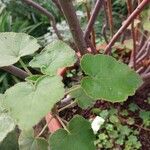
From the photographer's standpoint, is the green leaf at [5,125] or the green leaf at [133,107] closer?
the green leaf at [5,125]

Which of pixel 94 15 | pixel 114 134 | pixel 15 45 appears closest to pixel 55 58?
pixel 15 45

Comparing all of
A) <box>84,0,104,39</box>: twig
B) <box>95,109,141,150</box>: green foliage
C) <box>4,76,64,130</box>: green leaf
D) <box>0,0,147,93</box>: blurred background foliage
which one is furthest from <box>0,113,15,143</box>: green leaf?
<box>0,0,147,93</box>: blurred background foliage

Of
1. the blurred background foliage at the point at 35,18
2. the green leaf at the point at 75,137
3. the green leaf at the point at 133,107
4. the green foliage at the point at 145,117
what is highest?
the green leaf at the point at 75,137

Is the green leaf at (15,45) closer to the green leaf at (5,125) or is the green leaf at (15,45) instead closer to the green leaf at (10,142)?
the green leaf at (5,125)

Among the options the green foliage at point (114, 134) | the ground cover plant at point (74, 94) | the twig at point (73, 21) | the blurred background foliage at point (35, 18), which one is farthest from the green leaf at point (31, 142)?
the blurred background foliage at point (35, 18)

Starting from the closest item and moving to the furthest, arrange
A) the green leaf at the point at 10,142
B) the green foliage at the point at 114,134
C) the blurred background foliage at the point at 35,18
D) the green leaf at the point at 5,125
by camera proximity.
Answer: the green leaf at the point at 5,125 < the green leaf at the point at 10,142 < the green foliage at the point at 114,134 < the blurred background foliage at the point at 35,18

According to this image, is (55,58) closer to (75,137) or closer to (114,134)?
(75,137)

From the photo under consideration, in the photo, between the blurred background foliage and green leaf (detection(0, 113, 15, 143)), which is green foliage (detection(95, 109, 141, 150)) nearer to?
green leaf (detection(0, 113, 15, 143))
